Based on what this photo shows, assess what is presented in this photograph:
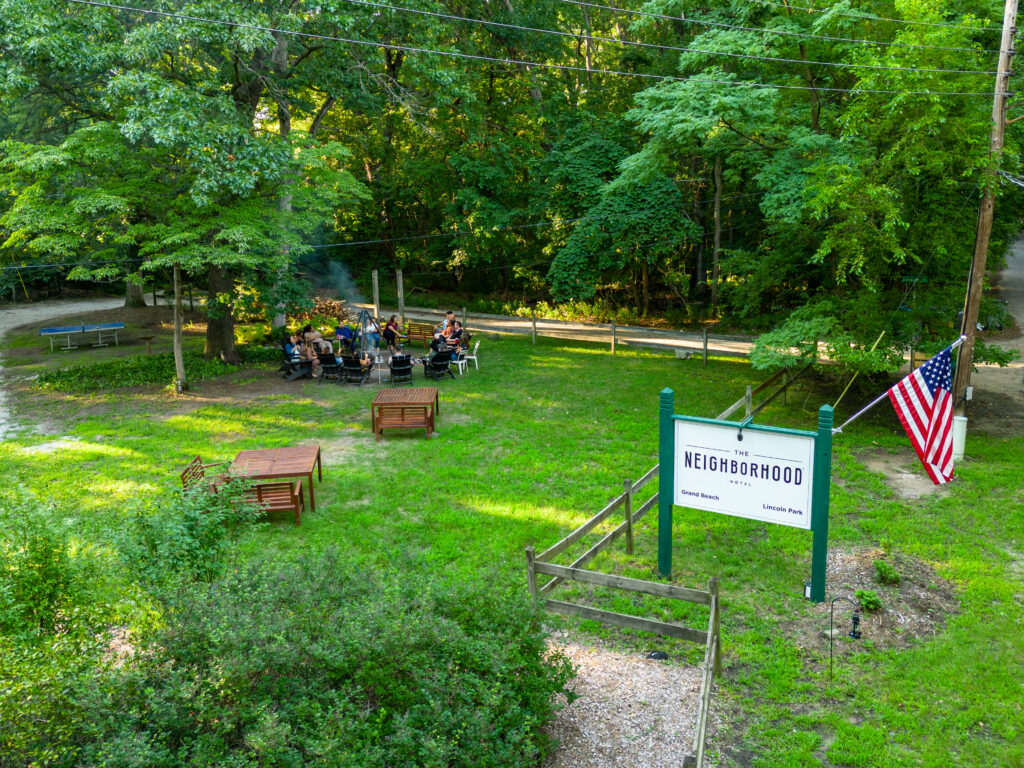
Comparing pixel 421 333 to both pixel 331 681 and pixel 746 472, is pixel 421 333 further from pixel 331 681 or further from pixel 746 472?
pixel 331 681

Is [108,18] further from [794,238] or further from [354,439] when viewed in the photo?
[794,238]

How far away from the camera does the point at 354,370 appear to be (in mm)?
16188

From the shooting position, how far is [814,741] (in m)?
5.16

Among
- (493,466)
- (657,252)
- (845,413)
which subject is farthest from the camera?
(657,252)

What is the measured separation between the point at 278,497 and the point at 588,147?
17.0 meters

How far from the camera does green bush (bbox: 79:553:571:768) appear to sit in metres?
3.79

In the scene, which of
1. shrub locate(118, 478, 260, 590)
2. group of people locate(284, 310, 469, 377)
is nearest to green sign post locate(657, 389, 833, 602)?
shrub locate(118, 478, 260, 590)

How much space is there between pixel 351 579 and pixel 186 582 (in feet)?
3.73

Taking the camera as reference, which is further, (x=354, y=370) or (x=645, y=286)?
(x=645, y=286)

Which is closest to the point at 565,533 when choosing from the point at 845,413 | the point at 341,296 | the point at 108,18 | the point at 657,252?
the point at 845,413

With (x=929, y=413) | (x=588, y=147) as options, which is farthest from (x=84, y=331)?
(x=929, y=413)

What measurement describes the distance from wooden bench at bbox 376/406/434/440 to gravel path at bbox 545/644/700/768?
20.9ft

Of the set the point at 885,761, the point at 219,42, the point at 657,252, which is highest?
the point at 219,42

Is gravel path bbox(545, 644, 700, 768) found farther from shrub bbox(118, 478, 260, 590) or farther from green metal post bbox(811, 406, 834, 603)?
shrub bbox(118, 478, 260, 590)
